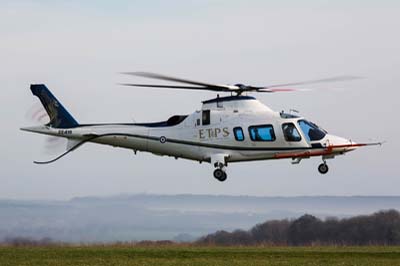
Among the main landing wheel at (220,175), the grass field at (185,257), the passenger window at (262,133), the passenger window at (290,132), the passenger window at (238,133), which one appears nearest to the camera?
the grass field at (185,257)

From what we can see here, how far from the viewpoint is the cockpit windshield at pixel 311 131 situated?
52.8 m

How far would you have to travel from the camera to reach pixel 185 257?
49.1m

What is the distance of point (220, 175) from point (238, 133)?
1988 millimetres

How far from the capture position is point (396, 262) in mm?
46750

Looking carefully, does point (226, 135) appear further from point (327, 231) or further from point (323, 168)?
point (327, 231)

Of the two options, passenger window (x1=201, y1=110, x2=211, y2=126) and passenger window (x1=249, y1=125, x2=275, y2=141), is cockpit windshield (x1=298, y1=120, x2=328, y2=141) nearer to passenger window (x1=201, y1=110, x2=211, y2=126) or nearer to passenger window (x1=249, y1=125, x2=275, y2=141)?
passenger window (x1=249, y1=125, x2=275, y2=141)

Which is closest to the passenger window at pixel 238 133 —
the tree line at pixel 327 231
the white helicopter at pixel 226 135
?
the white helicopter at pixel 226 135

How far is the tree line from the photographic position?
7738 cm

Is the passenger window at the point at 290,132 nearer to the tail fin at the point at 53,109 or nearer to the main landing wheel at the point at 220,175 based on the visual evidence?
the main landing wheel at the point at 220,175

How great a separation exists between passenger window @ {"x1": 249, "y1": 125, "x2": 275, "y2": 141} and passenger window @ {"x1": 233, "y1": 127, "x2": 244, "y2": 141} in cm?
41

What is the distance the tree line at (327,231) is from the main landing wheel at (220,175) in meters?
22.2

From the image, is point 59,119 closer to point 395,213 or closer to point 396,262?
point 396,262

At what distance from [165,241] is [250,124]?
14143 millimetres

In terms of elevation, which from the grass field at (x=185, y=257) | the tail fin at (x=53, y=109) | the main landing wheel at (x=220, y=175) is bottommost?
the grass field at (x=185, y=257)
